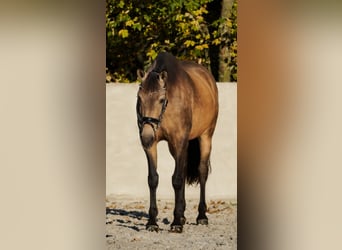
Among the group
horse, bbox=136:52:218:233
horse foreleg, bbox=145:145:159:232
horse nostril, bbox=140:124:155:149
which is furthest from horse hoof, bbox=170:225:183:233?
horse nostril, bbox=140:124:155:149

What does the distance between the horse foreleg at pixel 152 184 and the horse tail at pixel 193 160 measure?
0.32 metres

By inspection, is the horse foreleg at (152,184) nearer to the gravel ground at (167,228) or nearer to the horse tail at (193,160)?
the gravel ground at (167,228)

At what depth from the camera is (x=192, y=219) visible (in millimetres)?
8703

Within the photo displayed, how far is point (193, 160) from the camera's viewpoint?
8.79 meters

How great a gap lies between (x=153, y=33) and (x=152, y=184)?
1401 millimetres

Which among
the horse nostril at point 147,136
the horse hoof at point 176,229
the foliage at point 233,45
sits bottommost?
the horse hoof at point 176,229

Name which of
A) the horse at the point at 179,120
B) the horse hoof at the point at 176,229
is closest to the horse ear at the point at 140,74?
the horse at the point at 179,120

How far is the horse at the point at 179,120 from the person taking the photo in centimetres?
862

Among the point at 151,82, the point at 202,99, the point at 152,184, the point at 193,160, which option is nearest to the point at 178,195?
the point at 152,184
